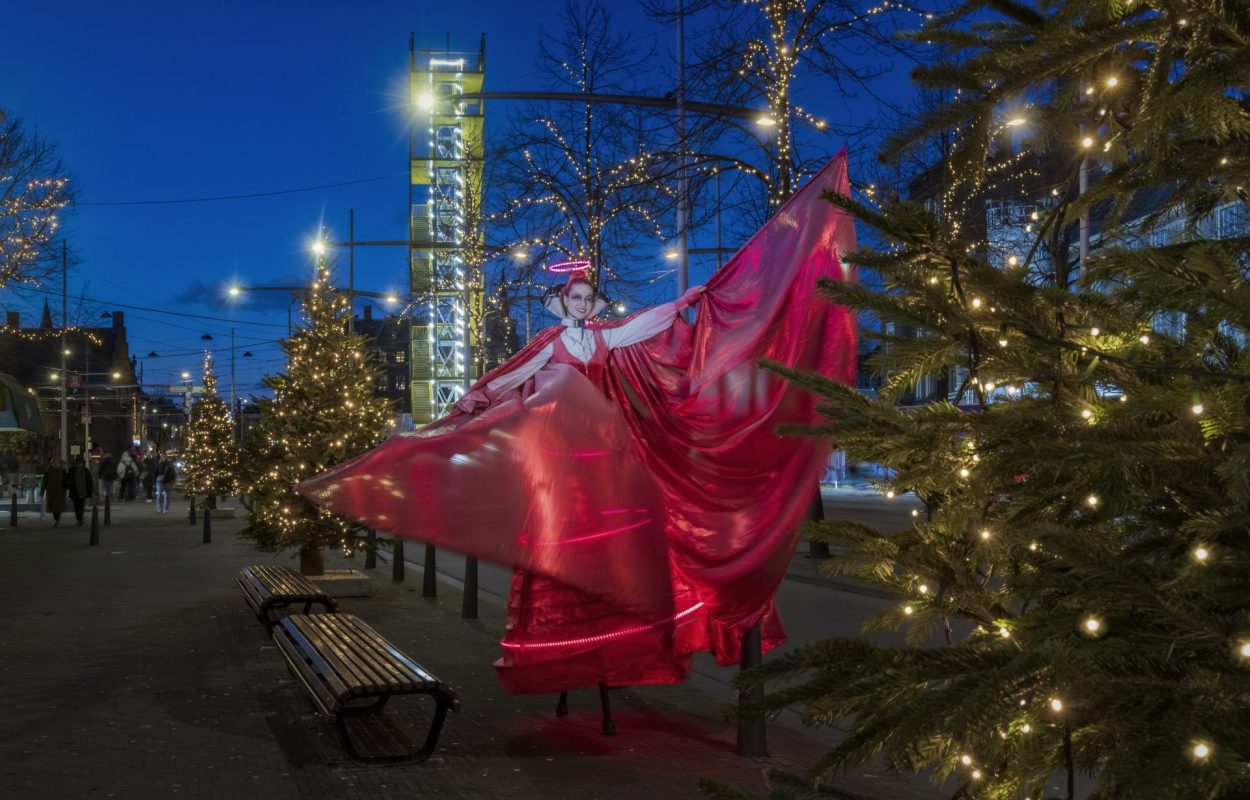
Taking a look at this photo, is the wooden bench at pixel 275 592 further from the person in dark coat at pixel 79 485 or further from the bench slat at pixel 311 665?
the person in dark coat at pixel 79 485

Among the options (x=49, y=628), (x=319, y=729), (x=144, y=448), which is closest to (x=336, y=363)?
(x=49, y=628)

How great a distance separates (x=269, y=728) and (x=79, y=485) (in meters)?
26.2

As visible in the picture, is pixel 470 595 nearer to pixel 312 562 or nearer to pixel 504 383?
pixel 312 562

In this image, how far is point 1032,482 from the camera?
2.43 metres

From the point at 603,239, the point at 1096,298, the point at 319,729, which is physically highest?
the point at 603,239

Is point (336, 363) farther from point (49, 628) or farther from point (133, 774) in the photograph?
point (133, 774)

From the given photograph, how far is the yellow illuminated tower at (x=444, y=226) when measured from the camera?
97.3 ft

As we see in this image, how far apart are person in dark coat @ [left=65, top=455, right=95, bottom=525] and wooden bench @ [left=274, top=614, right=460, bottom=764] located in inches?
954

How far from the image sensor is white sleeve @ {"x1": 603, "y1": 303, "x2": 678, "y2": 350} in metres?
7.57

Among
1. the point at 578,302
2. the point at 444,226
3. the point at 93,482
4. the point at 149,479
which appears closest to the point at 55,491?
the point at 93,482

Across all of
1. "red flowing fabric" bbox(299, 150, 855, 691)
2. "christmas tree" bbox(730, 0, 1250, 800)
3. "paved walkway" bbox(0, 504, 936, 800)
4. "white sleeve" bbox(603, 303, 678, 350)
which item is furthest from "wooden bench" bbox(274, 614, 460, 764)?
"christmas tree" bbox(730, 0, 1250, 800)

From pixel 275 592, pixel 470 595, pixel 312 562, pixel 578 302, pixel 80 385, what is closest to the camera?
pixel 578 302

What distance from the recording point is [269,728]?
7574 mm

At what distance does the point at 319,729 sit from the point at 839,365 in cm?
398
